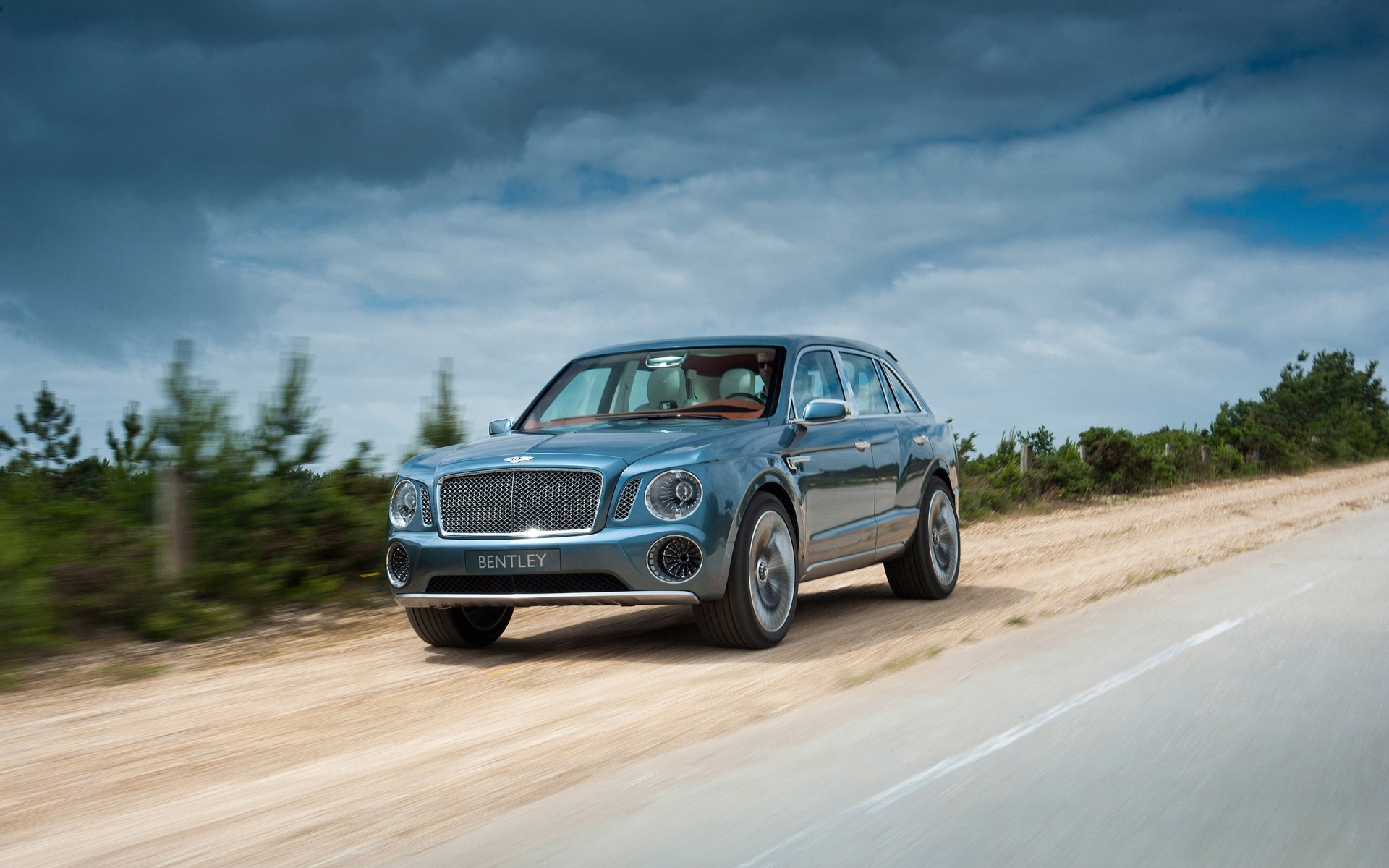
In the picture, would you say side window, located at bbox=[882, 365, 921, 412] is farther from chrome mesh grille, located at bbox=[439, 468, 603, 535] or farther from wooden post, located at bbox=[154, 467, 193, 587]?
wooden post, located at bbox=[154, 467, 193, 587]

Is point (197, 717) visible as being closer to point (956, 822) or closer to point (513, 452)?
point (513, 452)

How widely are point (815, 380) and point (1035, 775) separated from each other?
4.41 m

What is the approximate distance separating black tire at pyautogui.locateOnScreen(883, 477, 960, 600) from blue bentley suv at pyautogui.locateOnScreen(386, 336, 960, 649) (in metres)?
0.41

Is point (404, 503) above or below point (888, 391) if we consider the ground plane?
below

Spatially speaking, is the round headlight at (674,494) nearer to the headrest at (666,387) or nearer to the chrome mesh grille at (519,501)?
the chrome mesh grille at (519,501)

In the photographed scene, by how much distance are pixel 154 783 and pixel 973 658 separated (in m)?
4.14

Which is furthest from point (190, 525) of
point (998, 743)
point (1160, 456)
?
point (1160, 456)

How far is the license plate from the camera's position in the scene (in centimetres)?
697

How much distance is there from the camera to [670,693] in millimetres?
6238

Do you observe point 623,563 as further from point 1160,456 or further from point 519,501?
point 1160,456

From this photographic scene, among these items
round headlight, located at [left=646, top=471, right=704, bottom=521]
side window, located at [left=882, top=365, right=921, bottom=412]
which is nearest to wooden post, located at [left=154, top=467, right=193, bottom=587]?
round headlight, located at [left=646, top=471, right=704, bottom=521]

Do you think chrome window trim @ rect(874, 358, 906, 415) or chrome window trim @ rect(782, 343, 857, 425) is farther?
chrome window trim @ rect(874, 358, 906, 415)

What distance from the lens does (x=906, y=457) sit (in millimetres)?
9617

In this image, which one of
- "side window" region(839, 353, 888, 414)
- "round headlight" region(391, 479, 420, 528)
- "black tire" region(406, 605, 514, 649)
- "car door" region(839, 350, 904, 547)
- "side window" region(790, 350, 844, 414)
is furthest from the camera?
"side window" region(839, 353, 888, 414)
